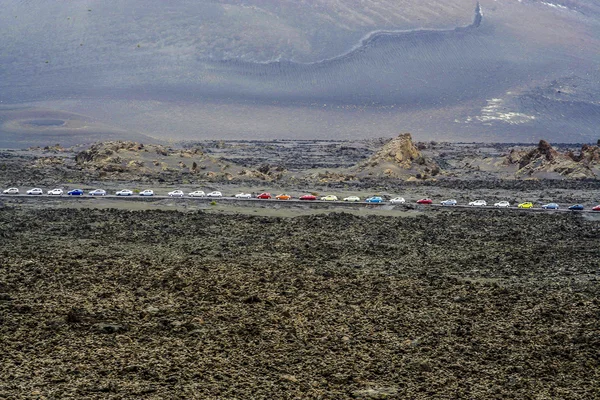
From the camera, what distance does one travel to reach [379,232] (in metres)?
30.8

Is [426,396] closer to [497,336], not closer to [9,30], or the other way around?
[497,336]

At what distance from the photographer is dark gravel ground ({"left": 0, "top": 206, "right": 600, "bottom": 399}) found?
13891mm

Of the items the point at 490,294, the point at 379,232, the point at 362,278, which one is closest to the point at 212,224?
the point at 379,232

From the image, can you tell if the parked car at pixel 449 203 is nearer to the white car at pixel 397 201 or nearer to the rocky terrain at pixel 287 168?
the white car at pixel 397 201

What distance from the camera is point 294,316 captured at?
1752 cm

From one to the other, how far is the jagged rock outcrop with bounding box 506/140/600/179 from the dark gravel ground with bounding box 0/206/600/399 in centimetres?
2700

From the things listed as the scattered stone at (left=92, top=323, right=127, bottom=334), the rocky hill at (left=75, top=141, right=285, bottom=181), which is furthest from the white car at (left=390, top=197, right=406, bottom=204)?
the scattered stone at (left=92, top=323, right=127, bottom=334)

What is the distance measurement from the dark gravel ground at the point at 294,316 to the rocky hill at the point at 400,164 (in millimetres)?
26380

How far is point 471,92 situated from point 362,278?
11109cm

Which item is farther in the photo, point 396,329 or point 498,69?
point 498,69

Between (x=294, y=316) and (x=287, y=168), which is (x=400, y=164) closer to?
(x=287, y=168)

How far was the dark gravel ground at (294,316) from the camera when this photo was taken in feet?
45.6

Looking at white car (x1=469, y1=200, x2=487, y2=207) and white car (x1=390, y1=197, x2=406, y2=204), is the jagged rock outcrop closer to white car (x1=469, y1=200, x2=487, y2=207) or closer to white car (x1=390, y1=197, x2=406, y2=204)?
white car (x1=469, y1=200, x2=487, y2=207)

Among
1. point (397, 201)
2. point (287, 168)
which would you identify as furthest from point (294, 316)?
point (287, 168)
